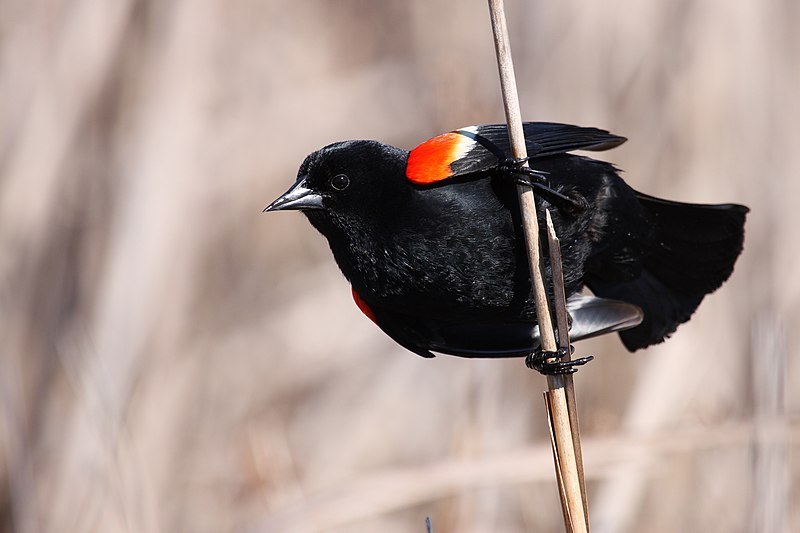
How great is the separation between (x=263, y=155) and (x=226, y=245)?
417 millimetres

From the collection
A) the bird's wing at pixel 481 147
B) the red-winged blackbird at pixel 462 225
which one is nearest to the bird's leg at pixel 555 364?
the red-winged blackbird at pixel 462 225

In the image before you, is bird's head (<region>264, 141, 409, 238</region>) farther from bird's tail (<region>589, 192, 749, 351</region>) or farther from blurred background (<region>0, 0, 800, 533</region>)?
blurred background (<region>0, 0, 800, 533</region>)

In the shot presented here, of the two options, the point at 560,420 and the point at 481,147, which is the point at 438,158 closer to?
the point at 481,147

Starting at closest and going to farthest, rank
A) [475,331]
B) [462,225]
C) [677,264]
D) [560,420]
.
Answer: [560,420]
[462,225]
[475,331]
[677,264]

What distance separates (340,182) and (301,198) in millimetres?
84

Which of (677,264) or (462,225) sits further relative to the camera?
(677,264)

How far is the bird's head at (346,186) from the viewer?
1.87 meters

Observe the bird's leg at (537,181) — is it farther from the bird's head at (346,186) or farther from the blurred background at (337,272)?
the blurred background at (337,272)

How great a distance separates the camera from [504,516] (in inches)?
125

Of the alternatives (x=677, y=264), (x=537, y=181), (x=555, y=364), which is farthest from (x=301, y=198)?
(x=677, y=264)

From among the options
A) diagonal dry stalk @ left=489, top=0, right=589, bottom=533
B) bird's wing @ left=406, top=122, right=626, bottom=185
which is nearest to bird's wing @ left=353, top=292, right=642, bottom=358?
bird's wing @ left=406, top=122, right=626, bottom=185

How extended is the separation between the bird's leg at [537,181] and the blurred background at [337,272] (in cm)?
73

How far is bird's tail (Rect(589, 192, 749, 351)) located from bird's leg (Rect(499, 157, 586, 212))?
1.02 ft

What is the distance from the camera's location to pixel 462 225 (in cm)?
182
